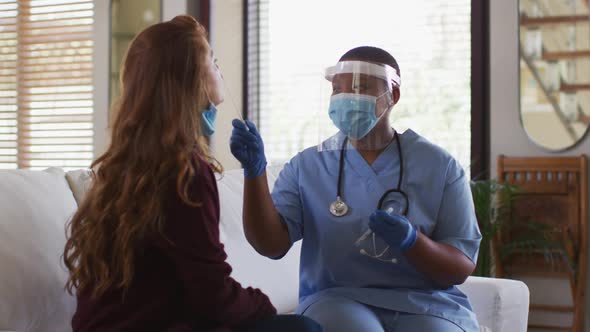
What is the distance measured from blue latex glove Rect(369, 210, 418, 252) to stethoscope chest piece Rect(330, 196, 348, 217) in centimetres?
18

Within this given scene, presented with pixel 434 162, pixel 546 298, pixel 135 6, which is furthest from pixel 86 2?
pixel 434 162

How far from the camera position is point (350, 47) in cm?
381

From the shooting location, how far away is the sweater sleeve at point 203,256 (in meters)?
1.28

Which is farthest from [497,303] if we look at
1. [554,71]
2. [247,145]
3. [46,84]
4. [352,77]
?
[46,84]

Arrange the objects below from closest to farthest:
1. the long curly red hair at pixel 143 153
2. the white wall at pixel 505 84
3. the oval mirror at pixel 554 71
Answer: the long curly red hair at pixel 143 153, the oval mirror at pixel 554 71, the white wall at pixel 505 84

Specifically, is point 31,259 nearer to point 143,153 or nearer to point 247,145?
point 143,153

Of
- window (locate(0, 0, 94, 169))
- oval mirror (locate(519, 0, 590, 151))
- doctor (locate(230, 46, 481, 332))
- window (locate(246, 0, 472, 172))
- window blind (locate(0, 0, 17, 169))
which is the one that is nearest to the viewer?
doctor (locate(230, 46, 481, 332))

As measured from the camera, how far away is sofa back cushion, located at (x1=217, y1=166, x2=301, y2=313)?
6.66ft

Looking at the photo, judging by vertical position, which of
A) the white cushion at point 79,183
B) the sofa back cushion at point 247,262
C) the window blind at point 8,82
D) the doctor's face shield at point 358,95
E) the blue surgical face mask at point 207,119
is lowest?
the sofa back cushion at point 247,262

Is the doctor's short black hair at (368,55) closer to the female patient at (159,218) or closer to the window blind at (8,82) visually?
the female patient at (159,218)

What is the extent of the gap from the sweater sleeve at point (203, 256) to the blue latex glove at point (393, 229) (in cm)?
30

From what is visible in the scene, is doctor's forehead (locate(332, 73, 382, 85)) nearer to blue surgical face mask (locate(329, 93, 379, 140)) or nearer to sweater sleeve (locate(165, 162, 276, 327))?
blue surgical face mask (locate(329, 93, 379, 140))

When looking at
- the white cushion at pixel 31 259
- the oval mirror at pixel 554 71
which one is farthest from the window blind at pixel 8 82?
the white cushion at pixel 31 259

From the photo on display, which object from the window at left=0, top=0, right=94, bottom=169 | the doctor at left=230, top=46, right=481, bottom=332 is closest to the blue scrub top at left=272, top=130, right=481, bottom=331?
the doctor at left=230, top=46, right=481, bottom=332
